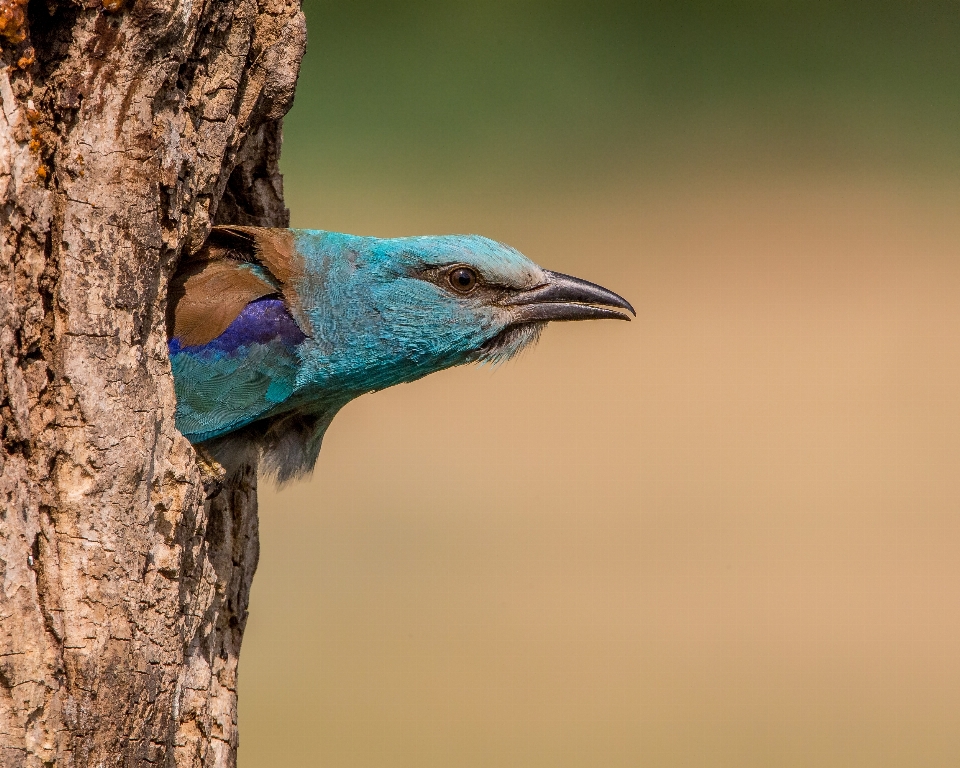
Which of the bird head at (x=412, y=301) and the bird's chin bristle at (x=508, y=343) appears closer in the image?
the bird head at (x=412, y=301)

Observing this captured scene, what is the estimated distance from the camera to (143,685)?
3613 millimetres

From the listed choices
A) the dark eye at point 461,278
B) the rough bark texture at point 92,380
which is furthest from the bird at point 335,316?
the rough bark texture at point 92,380

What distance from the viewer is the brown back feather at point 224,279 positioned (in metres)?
4.29

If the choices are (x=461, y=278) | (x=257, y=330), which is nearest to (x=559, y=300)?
(x=461, y=278)

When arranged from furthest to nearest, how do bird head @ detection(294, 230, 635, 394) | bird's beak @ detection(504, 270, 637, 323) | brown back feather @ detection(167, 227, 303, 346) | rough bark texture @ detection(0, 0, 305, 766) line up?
bird's beak @ detection(504, 270, 637, 323) < bird head @ detection(294, 230, 635, 394) < brown back feather @ detection(167, 227, 303, 346) < rough bark texture @ detection(0, 0, 305, 766)

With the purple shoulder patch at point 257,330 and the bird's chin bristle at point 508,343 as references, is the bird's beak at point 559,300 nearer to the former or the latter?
the bird's chin bristle at point 508,343

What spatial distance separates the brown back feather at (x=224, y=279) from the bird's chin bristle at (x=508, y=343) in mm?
664

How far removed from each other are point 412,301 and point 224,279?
0.63 m

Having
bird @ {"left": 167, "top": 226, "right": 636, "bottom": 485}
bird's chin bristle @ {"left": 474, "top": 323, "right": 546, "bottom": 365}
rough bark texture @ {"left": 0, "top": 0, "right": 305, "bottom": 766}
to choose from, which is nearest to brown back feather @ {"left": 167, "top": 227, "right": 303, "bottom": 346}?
bird @ {"left": 167, "top": 226, "right": 636, "bottom": 485}

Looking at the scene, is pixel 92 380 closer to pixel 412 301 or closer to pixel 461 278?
pixel 412 301

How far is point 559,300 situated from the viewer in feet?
15.5

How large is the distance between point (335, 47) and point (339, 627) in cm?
676

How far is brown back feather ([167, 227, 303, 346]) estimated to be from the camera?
14.1 feet

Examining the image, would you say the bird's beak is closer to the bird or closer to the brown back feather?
the bird
